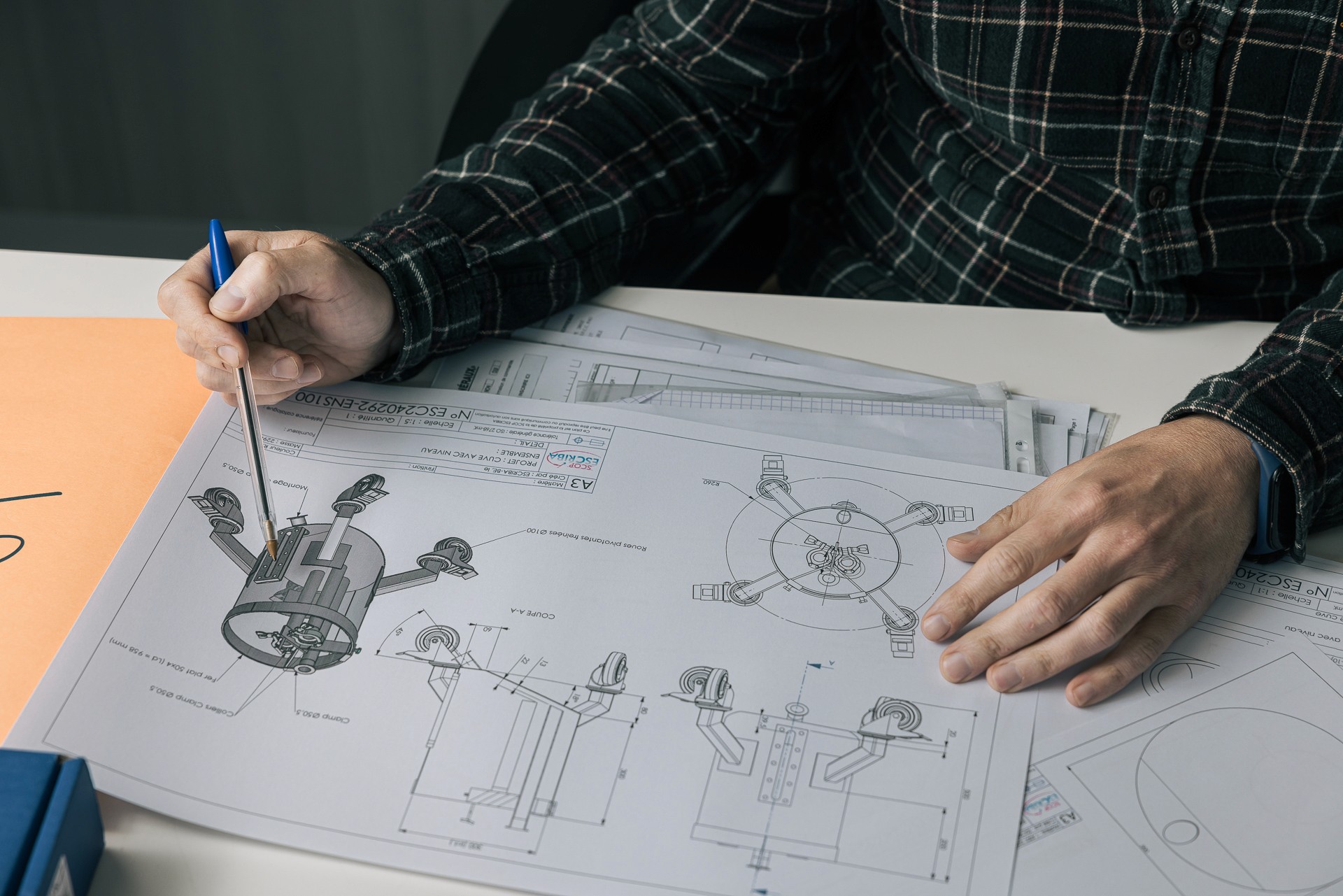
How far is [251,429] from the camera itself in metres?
0.65

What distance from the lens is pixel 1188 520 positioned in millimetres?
662

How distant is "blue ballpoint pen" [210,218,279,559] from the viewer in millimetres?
635

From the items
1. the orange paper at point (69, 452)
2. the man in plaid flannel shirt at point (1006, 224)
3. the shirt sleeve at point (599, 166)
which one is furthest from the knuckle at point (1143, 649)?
the orange paper at point (69, 452)

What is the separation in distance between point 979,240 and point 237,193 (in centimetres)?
164

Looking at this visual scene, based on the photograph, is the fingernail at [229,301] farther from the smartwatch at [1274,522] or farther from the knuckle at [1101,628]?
the smartwatch at [1274,522]

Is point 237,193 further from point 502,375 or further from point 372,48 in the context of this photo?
point 502,375

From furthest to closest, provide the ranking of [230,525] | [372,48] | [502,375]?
[372,48]
[502,375]
[230,525]

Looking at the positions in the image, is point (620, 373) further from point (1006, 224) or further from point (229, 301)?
point (1006, 224)

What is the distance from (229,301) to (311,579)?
196 millimetres

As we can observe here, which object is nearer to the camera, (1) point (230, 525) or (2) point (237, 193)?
(1) point (230, 525)

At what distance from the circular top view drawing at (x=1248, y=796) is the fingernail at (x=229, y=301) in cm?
61

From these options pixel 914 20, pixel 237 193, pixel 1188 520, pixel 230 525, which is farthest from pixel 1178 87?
pixel 237 193

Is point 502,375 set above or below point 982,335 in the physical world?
below

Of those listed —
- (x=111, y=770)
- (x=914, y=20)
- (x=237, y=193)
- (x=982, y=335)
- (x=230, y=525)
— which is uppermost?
(x=237, y=193)
